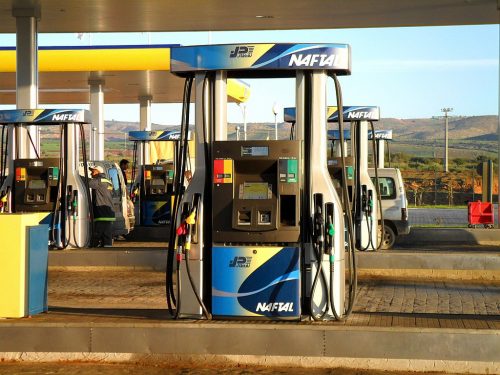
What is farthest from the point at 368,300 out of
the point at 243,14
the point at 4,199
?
the point at 243,14

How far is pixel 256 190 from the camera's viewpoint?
1118 cm

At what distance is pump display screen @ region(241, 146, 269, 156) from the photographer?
36.5ft

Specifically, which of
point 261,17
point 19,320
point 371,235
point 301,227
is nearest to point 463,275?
point 371,235

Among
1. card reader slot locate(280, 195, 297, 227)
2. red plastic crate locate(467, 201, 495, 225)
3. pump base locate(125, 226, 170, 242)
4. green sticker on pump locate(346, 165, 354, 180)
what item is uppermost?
green sticker on pump locate(346, 165, 354, 180)

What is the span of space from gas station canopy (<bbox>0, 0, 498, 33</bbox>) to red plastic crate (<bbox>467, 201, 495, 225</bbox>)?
5.30 metres

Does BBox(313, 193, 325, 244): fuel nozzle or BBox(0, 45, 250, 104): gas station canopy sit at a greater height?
BBox(0, 45, 250, 104): gas station canopy

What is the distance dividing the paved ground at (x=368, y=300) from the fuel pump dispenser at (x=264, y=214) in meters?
0.58

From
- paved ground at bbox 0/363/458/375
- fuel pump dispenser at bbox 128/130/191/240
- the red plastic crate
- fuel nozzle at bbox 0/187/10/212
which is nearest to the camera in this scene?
paved ground at bbox 0/363/458/375

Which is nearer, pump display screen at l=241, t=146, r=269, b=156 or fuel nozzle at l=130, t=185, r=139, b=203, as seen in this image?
pump display screen at l=241, t=146, r=269, b=156

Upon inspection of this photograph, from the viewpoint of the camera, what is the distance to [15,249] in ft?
37.7

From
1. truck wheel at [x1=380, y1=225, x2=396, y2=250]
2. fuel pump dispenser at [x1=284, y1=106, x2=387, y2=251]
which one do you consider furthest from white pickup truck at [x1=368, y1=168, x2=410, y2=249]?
fuel pump dispenser at [x1=284, y1=106, x2=387, y2=251]

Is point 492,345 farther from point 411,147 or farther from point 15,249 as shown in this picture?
point 411,147

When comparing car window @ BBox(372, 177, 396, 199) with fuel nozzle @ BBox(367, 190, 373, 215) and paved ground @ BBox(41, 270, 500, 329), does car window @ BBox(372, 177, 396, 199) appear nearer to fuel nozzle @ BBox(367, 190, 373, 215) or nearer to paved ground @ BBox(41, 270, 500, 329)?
fuel nozzle @ BBox(367, 190, 373, 215)

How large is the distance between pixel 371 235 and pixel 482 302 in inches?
233
